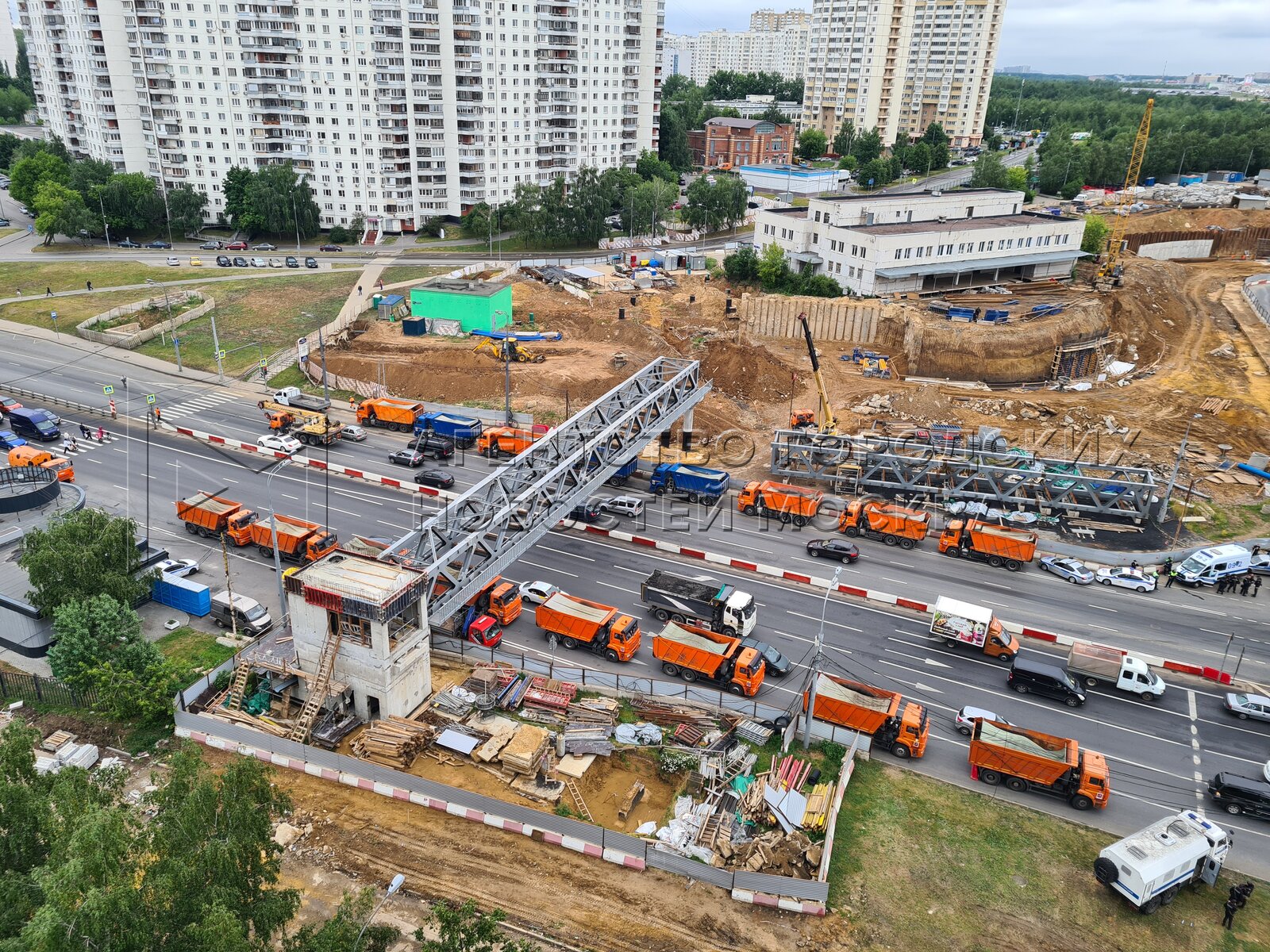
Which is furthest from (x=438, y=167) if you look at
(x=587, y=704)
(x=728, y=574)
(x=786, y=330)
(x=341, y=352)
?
(x=587, y=704)

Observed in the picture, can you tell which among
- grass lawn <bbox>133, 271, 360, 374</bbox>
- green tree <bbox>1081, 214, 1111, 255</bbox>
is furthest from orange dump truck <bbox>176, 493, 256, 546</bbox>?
green tree <bbox>1081, 214, 1111, 255</bbox>

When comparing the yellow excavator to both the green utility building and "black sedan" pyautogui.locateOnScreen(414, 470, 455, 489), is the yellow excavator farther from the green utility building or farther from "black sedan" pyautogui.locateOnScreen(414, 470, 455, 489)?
"black sedan" pyautogui.locateOnScreen(414, 470, 455, 489)

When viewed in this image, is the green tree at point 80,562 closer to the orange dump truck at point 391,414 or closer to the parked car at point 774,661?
the orange dump truck at point 391,414

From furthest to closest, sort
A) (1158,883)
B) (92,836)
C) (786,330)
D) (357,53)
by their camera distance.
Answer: (357,53)
(786,330)
(1158,883)
(92,836)

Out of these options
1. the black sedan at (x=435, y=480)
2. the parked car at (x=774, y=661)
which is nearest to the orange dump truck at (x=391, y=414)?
the black sedan at (x=435, y=480)

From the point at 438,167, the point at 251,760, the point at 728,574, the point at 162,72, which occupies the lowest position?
the point at 728,574

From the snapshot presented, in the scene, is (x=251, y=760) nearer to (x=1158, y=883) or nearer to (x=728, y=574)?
(x=1158, y=883)
